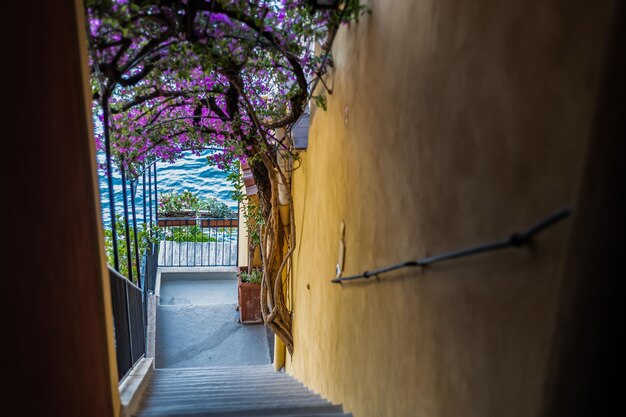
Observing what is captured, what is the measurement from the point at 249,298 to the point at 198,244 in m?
2.59

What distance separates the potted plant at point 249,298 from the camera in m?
7.49

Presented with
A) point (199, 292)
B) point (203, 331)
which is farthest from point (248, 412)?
point (199, 292)

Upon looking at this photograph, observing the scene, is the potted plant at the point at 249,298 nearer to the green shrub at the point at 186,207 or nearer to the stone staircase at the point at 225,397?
the stone staircase at the point at 225,397

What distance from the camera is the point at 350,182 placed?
11.2ft

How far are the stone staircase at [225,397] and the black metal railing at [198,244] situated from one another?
4237 mm

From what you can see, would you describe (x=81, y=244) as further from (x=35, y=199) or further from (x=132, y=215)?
(x=132, y=215)

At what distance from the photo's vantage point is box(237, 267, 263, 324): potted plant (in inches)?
295

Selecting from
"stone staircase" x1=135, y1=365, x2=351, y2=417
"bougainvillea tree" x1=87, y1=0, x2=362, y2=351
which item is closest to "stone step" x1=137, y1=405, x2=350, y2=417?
"stone staircase" x1=135, y1=365, x2=351, y2=417

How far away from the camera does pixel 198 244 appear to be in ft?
31.9

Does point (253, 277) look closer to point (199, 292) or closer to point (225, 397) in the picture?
point (199, 292)

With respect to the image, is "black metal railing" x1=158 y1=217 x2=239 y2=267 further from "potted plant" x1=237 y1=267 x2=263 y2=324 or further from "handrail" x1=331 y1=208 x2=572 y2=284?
"handrail" x1=331 y1=208 x2=572 y2=284

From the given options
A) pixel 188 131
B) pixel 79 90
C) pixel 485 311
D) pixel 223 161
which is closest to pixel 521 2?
pixel 485 311

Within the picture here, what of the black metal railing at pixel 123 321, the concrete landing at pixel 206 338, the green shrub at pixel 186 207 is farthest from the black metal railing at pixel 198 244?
the black metal railing at pixel 123 321

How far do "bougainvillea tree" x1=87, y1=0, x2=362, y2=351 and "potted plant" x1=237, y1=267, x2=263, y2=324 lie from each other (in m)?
2.74
